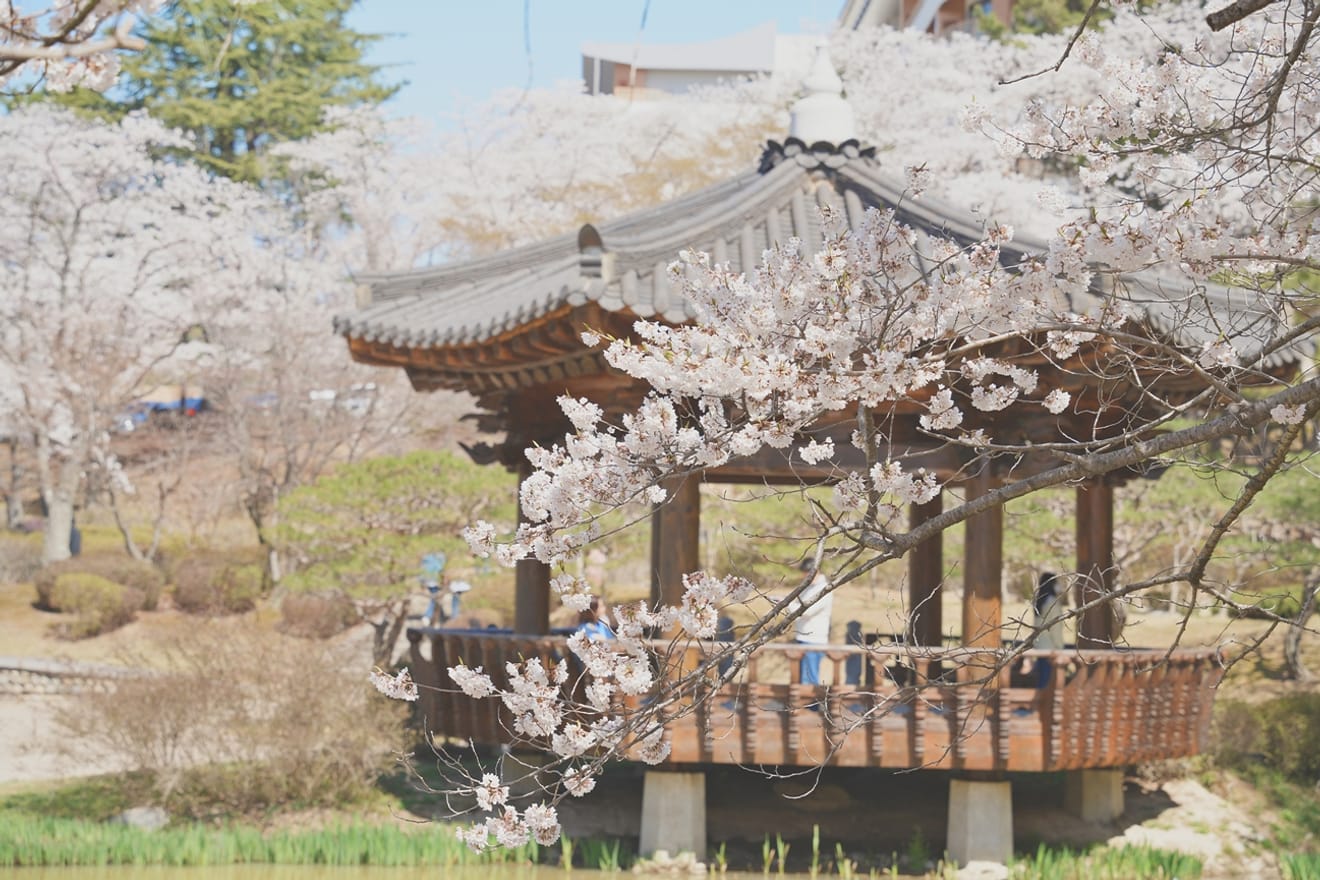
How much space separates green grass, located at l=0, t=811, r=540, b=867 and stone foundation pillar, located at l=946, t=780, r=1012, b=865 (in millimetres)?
2536

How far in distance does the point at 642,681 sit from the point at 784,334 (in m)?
0.96

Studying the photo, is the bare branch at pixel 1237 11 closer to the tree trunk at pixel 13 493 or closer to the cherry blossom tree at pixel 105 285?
the cherry blossom tree at pixel 105 285

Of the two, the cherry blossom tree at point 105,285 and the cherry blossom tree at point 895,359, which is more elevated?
the cherry blossom tree at point 105,285

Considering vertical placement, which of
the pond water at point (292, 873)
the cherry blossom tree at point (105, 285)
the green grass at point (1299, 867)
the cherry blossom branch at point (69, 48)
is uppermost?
the cherry blossom tree at point (105, 285)

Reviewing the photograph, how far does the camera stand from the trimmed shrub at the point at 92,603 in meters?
19.3

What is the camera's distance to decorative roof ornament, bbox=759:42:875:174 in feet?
31.0

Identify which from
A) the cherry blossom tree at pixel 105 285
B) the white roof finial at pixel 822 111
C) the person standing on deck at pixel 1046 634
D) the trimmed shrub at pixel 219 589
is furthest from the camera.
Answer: the cherry blossom tree at pixel 105 285

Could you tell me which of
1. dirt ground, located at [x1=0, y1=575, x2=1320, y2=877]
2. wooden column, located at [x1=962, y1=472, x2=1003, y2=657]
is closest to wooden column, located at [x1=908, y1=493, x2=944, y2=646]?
dirt ground, located at [x1=0, y1=575, x2=1320, y2=877]

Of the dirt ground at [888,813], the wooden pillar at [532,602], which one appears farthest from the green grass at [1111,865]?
the wooden pillar at [532,602]

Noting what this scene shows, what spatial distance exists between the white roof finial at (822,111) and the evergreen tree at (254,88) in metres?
18.4

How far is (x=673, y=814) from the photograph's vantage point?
9000 millimetres

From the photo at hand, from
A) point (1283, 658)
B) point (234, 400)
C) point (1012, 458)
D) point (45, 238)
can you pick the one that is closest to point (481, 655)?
point (1012, 458)

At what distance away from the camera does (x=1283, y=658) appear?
49.1 feet

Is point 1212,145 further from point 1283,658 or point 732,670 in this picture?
point 1283,658
